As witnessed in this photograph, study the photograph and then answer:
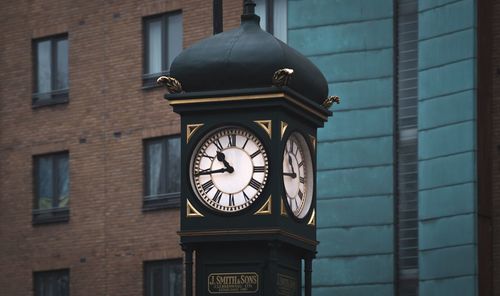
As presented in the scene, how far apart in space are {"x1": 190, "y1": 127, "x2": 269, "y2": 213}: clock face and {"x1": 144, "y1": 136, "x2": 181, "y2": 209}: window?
1189 inches

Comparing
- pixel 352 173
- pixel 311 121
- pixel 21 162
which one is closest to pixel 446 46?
pixel 352 173

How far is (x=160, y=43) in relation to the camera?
4566cm

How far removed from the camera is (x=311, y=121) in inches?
594

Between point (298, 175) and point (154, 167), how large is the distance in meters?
31.0

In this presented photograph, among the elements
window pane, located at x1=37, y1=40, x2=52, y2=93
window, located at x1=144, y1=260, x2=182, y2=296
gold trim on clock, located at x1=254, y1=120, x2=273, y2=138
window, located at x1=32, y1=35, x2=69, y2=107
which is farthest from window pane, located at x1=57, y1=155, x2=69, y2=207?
gold trim on clock, located at x1=254, y1=120, x2=273, y2=138

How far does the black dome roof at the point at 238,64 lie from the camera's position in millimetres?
14547

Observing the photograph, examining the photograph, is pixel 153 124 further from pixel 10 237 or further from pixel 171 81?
pixel 171 81

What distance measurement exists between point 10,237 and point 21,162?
2031 millimetres

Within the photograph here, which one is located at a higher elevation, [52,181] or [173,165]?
[173,165]

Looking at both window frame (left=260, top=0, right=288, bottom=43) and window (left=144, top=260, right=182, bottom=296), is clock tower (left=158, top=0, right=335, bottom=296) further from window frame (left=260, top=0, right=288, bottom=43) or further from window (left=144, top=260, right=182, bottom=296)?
window (left=144, top=260, right=182, bottom=296)

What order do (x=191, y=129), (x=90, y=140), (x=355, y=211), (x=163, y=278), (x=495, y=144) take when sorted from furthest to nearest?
(x=90, y=140)
(x=163, y=278)
(x=355, y=211)
(x=495, y=144)
(x=191, y=129)

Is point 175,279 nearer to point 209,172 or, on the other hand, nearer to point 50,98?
point 50,98

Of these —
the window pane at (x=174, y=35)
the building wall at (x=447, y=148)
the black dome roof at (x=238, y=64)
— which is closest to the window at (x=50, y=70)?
the window pane at (x=174, y=35)

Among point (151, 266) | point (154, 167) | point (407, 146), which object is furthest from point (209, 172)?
point (154, 167)
